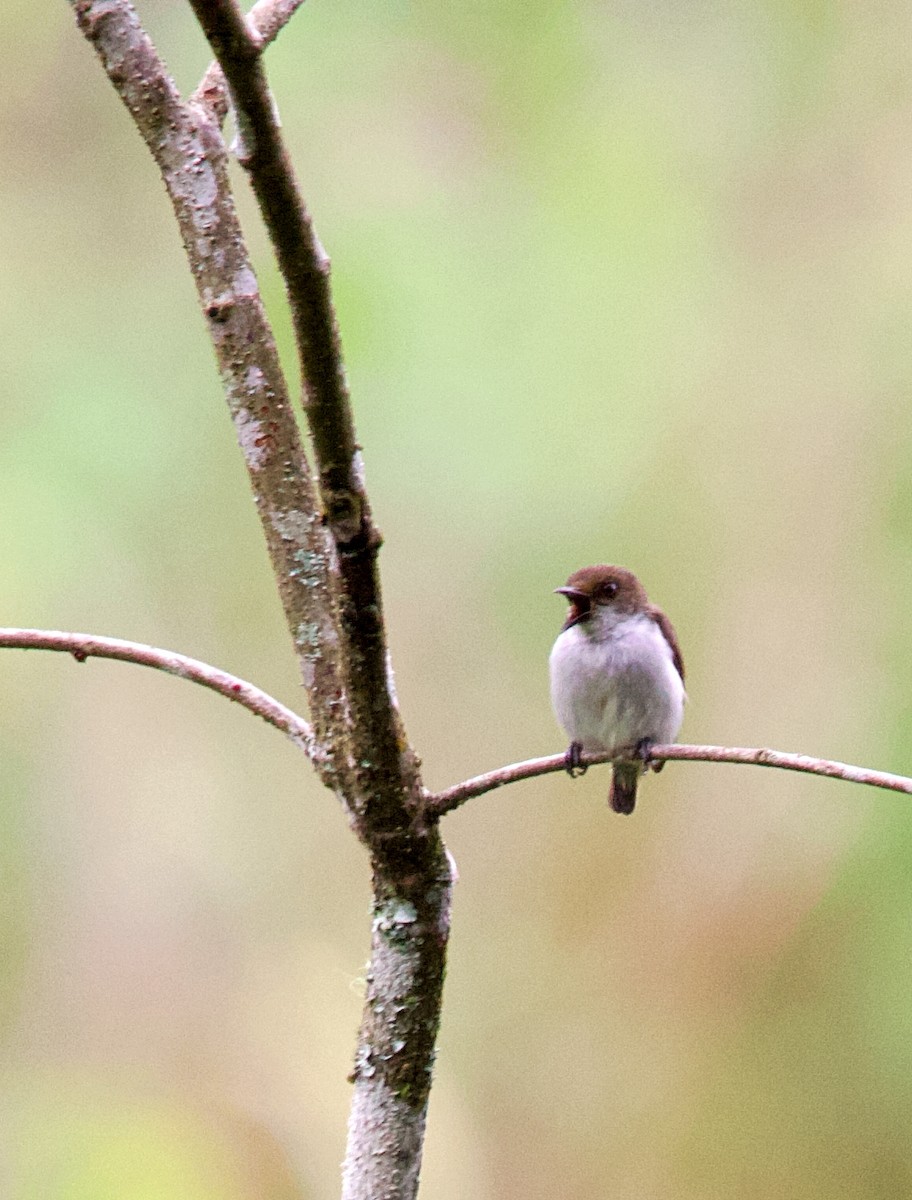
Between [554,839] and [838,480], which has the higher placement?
[838,480]

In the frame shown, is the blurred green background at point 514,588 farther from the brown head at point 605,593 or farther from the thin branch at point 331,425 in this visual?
the thin branch at point 331,425

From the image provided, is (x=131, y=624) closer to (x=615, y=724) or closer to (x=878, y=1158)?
(x=615, y=724)

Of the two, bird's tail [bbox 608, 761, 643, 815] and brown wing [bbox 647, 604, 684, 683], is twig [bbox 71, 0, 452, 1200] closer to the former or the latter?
brown wing [bbox 647, 604, 684, 683]

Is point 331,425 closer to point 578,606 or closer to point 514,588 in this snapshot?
point 578,606

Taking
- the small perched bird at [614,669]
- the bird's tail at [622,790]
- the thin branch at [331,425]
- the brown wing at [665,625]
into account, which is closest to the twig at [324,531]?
the thin branch at [331,425]

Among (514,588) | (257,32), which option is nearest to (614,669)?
(257,32)

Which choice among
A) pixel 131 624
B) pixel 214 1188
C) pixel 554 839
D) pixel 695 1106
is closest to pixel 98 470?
pixel 131 624

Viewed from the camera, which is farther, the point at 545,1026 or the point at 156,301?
the point at 156,301
